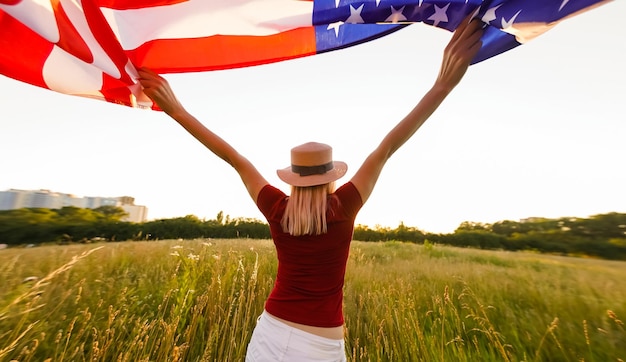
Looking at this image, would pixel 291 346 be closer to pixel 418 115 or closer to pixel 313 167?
pixel 313 167

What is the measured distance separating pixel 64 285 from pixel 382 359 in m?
3.36

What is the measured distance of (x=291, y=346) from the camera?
135 centimetres

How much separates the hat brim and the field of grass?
178 cm

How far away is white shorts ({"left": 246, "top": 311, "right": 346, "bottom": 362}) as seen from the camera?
4.41ft

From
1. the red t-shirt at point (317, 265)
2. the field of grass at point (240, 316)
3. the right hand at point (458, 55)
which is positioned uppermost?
the right hand at point (458, 55)

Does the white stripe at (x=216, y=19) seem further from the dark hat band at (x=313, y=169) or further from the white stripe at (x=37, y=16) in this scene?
the dark hat band at (x=313, y=169)

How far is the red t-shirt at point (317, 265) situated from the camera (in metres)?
1.38

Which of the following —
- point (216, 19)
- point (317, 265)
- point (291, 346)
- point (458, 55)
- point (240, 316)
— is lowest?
point (240, 316)

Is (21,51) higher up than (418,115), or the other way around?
(21,51)

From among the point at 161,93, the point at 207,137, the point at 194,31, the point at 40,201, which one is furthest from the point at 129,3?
the point at 40,201

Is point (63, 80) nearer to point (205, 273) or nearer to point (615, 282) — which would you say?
point (205, 273)

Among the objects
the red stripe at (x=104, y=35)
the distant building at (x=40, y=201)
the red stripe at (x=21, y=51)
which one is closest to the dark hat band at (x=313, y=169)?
the red stripe at (x=104, y=35)

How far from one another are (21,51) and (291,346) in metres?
2.13

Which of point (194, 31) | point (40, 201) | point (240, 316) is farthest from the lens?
point (40, 201)
